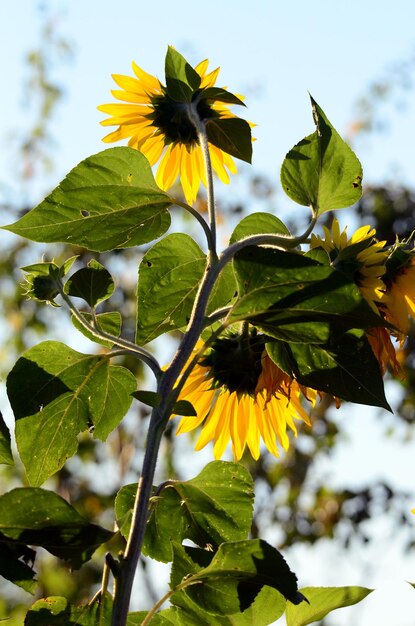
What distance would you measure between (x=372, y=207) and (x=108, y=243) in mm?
5295

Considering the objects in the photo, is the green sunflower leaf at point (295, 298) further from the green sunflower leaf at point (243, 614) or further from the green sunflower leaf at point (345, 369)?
the green sunflower leaf at point (243, 614)

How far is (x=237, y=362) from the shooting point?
2.53 feet

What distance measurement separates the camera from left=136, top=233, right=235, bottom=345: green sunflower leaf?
2.29ft

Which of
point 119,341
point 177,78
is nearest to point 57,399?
point 119,341

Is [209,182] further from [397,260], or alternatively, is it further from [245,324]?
[397,260]

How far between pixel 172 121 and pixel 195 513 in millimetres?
375

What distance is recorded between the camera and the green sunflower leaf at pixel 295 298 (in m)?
0.57

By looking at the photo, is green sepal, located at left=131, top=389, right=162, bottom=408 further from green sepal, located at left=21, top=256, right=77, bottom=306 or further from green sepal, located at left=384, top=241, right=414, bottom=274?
green sepal, located at left=384, top=241, right=414, bottom=274

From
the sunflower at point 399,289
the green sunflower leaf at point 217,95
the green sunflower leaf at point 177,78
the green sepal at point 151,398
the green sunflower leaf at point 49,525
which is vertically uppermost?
the green sunflower leaf at point 177,78

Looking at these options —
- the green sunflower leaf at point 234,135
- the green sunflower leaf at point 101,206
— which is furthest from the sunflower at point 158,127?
the green sunflower leaf at point 101,206

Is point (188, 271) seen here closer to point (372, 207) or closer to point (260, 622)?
point (260, 622)

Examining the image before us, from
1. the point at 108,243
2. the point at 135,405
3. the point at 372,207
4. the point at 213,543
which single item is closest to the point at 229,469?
the point at 213,543

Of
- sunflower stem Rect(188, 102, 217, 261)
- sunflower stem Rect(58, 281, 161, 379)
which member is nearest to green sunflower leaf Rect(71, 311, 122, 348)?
sunflower stem Rect(58, 281, 161, 379)

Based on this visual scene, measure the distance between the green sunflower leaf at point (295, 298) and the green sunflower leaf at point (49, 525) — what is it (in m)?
0.15
